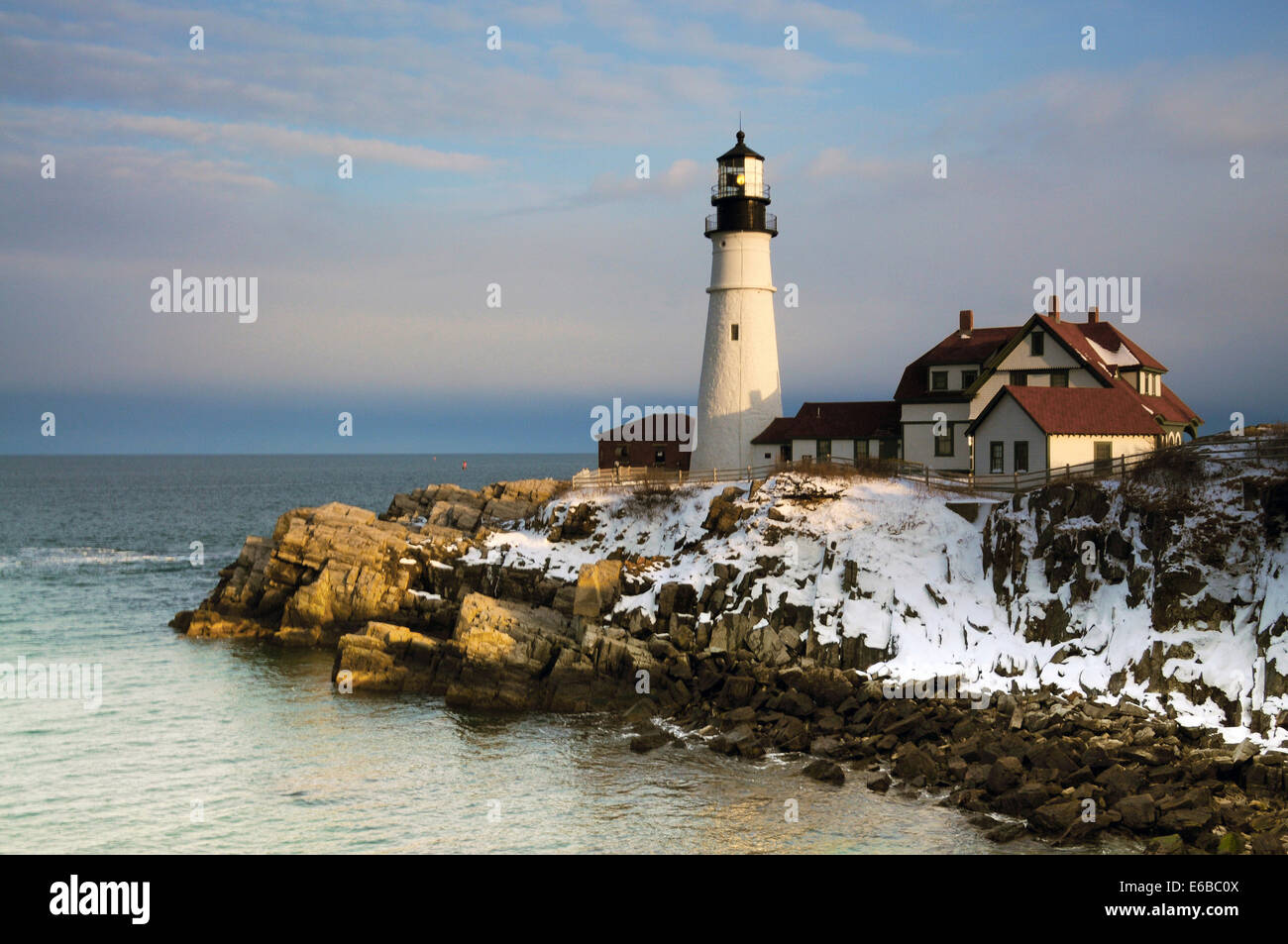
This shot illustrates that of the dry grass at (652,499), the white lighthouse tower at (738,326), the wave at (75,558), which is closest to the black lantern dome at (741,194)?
the white lighthouse tower at (738,326)

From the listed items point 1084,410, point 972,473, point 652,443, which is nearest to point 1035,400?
point 1084,410

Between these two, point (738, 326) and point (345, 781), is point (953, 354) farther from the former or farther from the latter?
point (345, 781)

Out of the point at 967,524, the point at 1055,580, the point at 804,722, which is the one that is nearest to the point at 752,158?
the point at 967,524

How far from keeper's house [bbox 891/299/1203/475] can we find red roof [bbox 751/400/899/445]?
1.03m

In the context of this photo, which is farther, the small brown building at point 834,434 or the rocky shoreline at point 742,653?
the small brown building at point 834,434

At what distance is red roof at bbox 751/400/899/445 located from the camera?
45.8 metres

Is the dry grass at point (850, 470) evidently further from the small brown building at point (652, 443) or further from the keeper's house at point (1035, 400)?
the small brown building at point (652, 443)

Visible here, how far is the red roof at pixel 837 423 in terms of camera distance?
150ft

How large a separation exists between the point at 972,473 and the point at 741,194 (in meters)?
16.8

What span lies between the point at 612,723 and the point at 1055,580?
45.1 feet

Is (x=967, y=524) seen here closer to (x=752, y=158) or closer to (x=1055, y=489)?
(x=1055, y=489)

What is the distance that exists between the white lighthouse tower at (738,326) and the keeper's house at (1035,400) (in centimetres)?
647

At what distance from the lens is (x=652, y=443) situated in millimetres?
55125

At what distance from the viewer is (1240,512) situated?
2884cm
